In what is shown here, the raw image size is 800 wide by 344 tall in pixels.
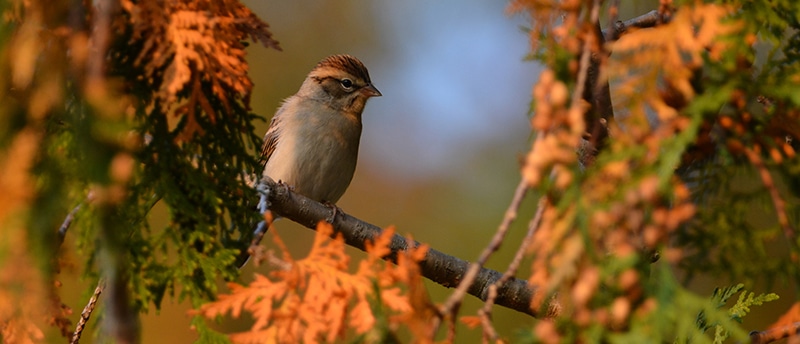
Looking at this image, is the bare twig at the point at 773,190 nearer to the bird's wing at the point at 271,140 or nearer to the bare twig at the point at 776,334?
the bare twig at the point at 776,334

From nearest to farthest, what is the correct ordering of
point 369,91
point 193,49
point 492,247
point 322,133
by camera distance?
1. point 492,247
2. point 193,49
3. point 322,133
4. point 369,91

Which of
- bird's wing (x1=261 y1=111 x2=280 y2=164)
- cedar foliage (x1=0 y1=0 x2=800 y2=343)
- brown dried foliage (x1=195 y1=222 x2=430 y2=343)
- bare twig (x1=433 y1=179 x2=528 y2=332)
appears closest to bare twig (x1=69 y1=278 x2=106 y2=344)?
cedar foliage (x1=0 y1=0 x2=800 y2=343)

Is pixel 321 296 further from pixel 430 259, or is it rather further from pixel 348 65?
pixel 348 65

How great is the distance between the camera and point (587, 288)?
41.6 inches

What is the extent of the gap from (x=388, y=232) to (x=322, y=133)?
3098 mm

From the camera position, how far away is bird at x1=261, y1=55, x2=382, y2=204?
457cm

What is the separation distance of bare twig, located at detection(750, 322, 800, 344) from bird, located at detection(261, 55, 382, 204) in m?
2.75

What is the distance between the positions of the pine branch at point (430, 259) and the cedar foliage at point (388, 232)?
606mm

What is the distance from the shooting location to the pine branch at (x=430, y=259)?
2.49m

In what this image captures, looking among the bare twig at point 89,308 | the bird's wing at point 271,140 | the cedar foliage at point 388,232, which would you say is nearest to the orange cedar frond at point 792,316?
the cedar foliage at point 388,232

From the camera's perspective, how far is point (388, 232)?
5.30 ft

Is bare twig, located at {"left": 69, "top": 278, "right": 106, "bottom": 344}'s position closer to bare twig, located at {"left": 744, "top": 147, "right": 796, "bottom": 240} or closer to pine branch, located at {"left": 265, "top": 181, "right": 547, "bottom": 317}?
pine branch, located at {"left": 265, "top": 181, "right": 547, "bottom": 317}

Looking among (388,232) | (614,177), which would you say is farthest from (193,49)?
(614,177)

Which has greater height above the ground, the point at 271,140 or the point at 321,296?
the point at 321,296
